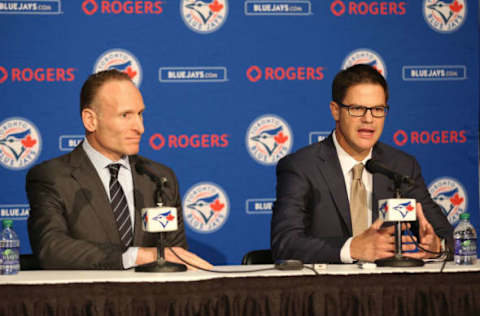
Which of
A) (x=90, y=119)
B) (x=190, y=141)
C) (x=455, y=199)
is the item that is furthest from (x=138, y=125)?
(x=455, y=199)

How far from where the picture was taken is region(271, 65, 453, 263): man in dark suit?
345 centimetres

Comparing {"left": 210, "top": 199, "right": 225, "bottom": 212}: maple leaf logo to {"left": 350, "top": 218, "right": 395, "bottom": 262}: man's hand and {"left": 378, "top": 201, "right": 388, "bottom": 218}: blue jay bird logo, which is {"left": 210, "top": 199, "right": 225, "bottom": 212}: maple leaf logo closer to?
{"left": 350, "top": 218, "right": 395, "bottom": 262}: man's hand

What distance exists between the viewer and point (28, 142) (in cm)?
445

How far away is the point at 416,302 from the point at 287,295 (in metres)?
0.48

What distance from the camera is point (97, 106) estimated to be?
3.42 meters

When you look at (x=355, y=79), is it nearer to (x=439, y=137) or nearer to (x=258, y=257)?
(x=258, y=257)

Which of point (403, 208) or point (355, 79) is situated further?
point (355, 79)

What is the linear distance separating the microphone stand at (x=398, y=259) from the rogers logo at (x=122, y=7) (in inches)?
93.1

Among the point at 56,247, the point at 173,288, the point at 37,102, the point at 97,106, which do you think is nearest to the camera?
the point at 173,288

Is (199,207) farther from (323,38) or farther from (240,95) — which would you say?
(323,38)

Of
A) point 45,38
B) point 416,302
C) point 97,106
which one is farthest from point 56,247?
point 45,38

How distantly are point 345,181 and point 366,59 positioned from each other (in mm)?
1460

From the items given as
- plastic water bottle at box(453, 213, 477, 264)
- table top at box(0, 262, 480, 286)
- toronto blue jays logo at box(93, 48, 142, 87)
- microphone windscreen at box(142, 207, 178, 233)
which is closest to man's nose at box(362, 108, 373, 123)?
plastic water bottle at box(453, 213, 477, 264)

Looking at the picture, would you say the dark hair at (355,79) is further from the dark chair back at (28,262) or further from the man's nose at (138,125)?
the dark chair back at (28,262)
